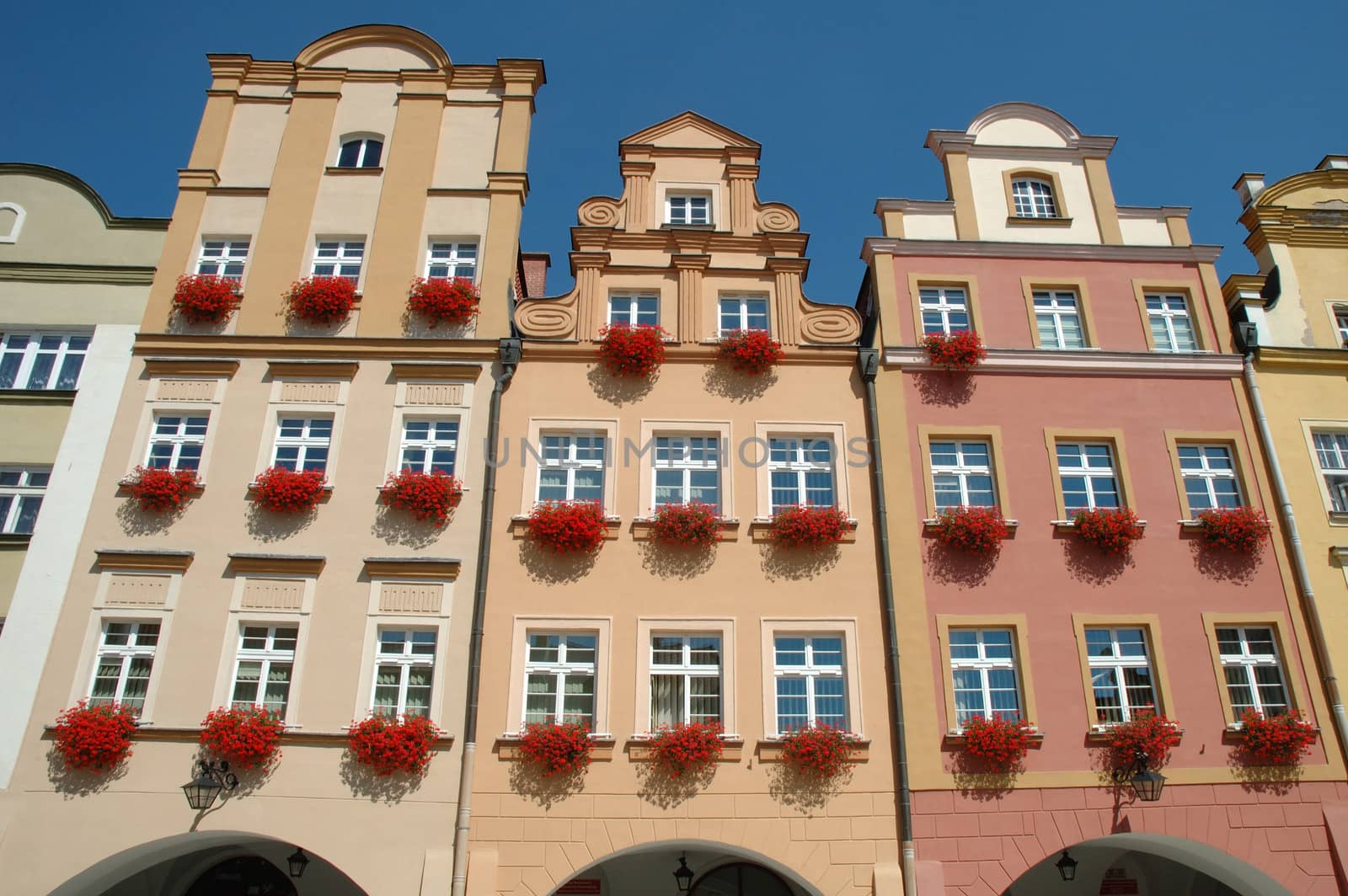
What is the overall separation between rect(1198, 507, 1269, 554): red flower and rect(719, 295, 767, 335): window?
286 inches

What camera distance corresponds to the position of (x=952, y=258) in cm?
1712

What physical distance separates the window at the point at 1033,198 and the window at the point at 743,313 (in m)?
5.14

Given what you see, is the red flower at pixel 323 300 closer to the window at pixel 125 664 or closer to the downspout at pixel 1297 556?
the window at pixel 125 664

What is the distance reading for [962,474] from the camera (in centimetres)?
1530

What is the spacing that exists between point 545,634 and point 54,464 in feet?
25.0

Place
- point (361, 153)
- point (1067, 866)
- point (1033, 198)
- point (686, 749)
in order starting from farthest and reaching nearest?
point (1033, 198) < point (361, 153) < point (1067, 866) < point (686, 749)

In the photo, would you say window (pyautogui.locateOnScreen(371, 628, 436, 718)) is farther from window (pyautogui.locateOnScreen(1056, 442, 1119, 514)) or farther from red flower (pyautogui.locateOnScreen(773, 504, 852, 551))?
window (pyautogui.locateOnScreen(1056, 442, 1119, 514))

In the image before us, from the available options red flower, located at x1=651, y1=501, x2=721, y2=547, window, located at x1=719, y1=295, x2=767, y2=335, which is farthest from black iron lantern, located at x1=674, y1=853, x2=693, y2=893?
window, located at x1=719, y1=295, x2=767, y2=335

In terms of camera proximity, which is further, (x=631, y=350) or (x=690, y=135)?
(x=690, y=135)

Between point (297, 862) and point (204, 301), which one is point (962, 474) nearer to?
point (297, 862)

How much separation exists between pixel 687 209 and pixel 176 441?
9.10 m

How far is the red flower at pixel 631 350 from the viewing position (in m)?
15.5

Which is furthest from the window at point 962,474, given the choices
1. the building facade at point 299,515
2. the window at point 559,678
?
the building facade at point 299,515

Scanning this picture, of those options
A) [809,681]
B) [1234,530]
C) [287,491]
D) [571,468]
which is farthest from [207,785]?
[1234,530]
